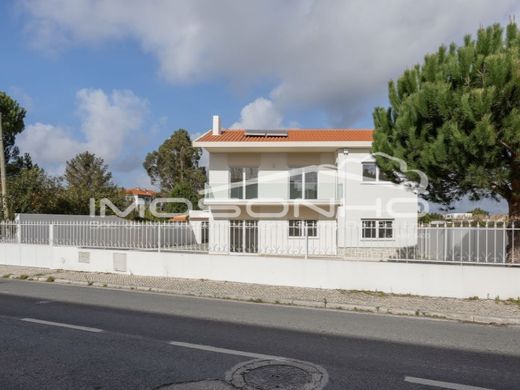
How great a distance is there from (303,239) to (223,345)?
20.8ft

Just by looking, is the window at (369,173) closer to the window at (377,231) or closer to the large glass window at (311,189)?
the large glass window at (311,189)

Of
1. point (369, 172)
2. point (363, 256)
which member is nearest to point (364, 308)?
point (363, 256)

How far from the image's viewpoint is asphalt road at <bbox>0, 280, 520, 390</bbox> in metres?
4.91

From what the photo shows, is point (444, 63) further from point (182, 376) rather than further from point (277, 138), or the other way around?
point (277, 138)

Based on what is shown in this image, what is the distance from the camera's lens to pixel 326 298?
33.6ft

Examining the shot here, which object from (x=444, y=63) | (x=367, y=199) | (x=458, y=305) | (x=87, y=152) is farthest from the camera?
(x=87, y=152)

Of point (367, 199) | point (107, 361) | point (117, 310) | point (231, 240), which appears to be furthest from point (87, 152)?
point (107, 361)

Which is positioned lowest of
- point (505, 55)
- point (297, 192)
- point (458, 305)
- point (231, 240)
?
point (458, 305)

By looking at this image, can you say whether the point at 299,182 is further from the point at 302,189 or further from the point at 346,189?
the point at 346,189

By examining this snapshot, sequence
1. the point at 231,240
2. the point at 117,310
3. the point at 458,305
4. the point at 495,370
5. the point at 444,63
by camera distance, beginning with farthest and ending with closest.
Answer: the point at 231,240 → the point at 444,63 → the point at 458,305 → the point at 117,310 → the point at 495,370

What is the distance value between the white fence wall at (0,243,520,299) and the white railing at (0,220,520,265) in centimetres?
29

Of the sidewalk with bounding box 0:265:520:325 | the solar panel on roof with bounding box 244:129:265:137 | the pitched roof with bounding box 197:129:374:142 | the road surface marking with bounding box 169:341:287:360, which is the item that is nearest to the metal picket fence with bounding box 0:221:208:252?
the sidewalk with bounding box 0:265:520:325

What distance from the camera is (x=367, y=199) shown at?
75.4 ft

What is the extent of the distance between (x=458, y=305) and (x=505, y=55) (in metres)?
5.33
